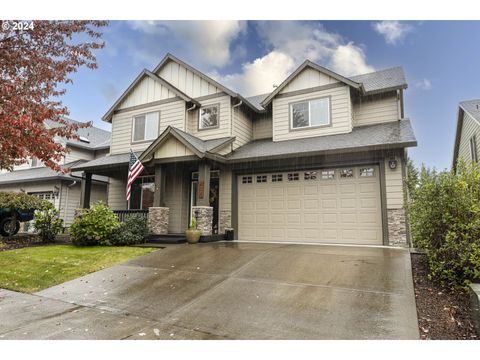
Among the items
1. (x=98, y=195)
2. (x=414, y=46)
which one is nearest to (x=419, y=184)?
(x=414, y=46)

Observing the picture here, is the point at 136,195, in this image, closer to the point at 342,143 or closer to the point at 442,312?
the point at 342,143

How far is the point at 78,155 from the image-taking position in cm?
1891

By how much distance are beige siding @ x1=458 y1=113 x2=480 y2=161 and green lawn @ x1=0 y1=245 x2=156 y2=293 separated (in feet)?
45.9

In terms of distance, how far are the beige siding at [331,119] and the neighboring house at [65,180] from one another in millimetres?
10994

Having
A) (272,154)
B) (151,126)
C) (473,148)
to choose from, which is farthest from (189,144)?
(473,148)

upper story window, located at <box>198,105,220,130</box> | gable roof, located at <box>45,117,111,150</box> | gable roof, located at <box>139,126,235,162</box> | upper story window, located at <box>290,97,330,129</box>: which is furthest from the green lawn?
gable roof, located at <box>45,117,111,150</box>

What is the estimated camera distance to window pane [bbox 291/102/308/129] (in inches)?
468

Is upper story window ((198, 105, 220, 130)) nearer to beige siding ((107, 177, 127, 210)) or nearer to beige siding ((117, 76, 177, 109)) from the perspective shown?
beige siding ((117, 76, 177, 109))

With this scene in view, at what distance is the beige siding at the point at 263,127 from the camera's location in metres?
13.6

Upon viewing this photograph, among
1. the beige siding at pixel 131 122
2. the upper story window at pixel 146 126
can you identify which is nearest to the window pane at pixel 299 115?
the beige siding at pixel 131 122

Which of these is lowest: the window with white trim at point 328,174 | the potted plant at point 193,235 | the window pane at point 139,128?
the potted plant at point 193,235

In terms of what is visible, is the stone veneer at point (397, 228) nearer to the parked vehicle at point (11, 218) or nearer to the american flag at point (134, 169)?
the american flag at point (134, 169)
